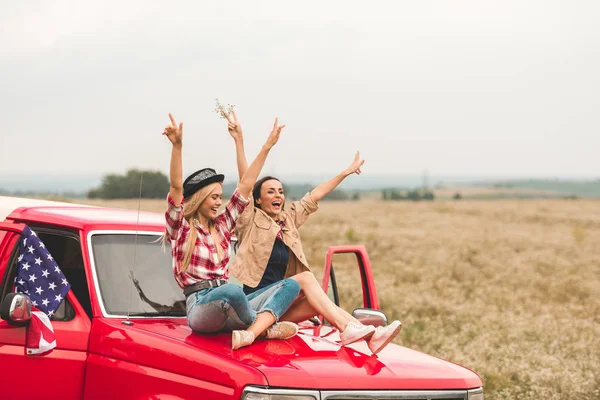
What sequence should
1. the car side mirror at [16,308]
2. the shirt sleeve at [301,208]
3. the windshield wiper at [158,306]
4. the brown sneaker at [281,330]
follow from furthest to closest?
1. the shirt sleeve at [301,208]
2. the windshield wiper at [158,306]
3. the brown sneaker at [281,330]
4. the car side mirror at [16,308]

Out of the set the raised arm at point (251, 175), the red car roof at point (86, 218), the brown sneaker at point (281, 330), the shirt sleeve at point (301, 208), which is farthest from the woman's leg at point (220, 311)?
the shirt sleeve at point (301, 208)

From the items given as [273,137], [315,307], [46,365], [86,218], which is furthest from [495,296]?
[46,365]

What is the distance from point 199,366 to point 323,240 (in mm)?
26367

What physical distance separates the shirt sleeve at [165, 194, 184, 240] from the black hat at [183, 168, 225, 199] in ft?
0.93

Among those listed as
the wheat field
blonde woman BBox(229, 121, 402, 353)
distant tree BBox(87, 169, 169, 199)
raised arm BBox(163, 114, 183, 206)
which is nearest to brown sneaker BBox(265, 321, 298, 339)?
blonde woman BBox(229, 121, 402, 353)

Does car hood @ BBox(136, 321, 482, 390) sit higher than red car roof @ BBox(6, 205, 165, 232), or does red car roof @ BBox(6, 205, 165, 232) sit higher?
red car roof @ BBox(6, 205, 165, 232)

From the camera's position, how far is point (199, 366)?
5.14 m

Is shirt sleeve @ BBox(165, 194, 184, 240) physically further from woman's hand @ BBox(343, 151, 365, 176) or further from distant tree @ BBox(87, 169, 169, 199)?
woman's hand @ BBox(343, 151, 365, 176)

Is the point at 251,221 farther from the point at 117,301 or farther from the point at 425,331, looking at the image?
the point at 425,331

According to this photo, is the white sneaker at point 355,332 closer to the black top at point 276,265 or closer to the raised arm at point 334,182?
the black top at point 276,265

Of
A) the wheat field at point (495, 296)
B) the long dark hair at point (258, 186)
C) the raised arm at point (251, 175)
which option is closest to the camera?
the raised arm at point (251, 175)

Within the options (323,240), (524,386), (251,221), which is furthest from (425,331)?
(323,240)

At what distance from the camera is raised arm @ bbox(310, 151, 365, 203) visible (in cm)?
745

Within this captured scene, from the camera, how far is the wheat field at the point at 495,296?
11.0m
